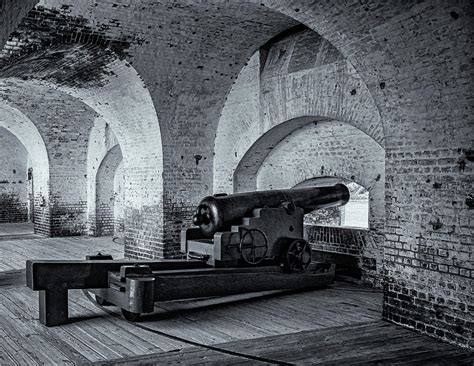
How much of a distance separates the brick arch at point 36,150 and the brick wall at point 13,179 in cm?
420

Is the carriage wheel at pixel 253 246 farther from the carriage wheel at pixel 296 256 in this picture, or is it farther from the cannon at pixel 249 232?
the carriage wheel at pixel 296 256

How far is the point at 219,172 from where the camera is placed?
10711 mm

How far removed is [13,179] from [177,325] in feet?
51.2

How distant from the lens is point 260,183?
10.4 metres

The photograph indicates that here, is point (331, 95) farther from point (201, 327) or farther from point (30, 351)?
point (30, 351)

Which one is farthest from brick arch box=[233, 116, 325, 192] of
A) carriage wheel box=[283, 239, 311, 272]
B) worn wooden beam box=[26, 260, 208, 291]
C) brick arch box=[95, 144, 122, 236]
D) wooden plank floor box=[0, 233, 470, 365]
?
brick arch box=[95, 144, 122, 236]

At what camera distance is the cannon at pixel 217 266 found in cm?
539

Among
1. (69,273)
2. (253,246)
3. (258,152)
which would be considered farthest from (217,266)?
(258,152)

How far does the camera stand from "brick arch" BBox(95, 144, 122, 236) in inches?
558

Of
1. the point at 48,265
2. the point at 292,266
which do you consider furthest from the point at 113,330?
the point at 292,266

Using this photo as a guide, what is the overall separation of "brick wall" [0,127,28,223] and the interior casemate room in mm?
7347

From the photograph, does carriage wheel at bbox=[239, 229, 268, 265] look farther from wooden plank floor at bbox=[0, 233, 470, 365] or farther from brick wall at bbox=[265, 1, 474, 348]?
brick wall at bbox=[265, 1, 474, 348]

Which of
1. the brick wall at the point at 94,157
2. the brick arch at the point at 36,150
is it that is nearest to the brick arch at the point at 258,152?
the brick wall at the point at 94,157

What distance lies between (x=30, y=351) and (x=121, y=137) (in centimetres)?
565
